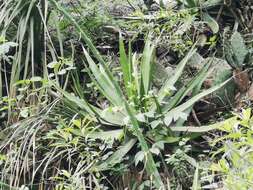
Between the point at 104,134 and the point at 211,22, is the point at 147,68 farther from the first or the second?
the point at 211,22

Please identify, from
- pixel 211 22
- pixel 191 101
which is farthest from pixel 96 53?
pixel 211 22

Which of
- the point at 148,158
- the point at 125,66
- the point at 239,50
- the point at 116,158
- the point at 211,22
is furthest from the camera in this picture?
the point at 211,22

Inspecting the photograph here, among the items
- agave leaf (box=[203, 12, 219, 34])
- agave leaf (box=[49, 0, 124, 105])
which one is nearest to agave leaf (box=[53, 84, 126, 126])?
agave leaf (box=[49, 0, 124, 105])

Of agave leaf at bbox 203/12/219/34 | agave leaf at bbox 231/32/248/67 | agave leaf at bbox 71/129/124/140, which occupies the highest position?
agave leaf at bbox 203/12/219/34

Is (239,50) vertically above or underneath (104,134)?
above

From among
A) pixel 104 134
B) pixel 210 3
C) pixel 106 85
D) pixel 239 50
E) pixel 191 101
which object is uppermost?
pixel 210 3

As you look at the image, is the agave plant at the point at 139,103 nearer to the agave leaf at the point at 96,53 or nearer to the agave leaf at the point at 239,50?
the agave leaf at the point at 96,53

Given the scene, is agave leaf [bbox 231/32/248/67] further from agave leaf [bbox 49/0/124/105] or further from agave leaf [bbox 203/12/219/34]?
agave leaf [bbox 49/0/124/105]

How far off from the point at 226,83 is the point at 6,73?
1333 millimetres

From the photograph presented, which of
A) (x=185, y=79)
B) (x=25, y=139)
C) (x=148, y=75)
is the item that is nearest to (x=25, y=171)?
(x=25, y=139)

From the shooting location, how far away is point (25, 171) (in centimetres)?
245

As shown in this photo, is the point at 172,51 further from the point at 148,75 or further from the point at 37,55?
the point at 37,55

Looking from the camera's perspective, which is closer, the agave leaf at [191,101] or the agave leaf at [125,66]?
the agave leaf at [191,101]

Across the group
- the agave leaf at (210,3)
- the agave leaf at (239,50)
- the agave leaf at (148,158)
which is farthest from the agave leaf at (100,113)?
the agave leaf at (210,3)
